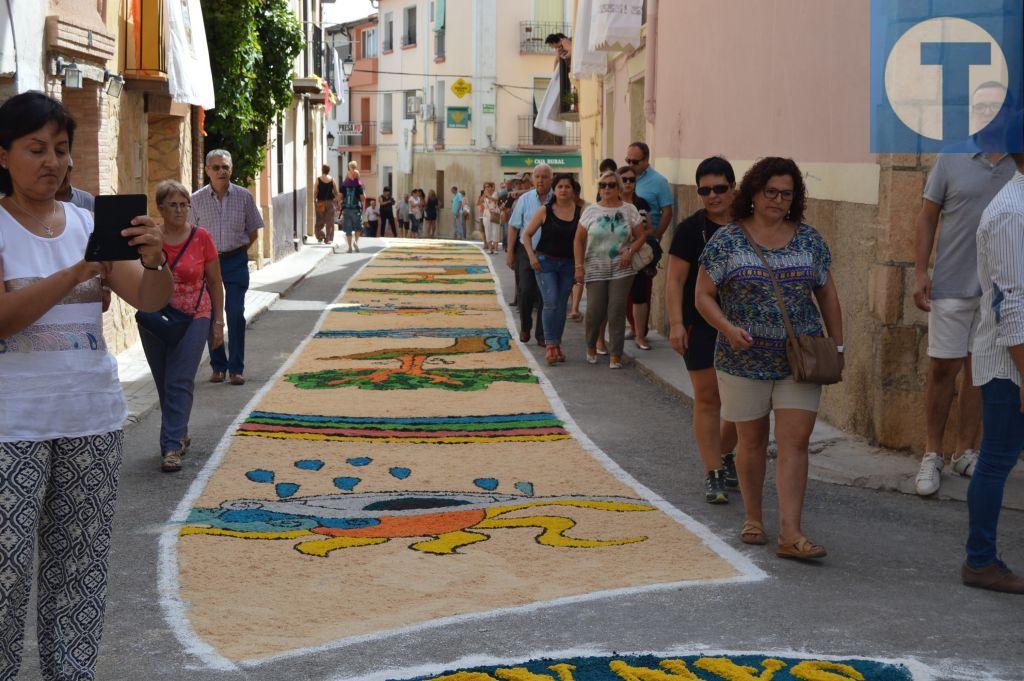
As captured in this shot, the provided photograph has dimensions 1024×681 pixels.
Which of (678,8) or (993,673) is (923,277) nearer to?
(993,673)

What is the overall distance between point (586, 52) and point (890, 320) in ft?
43.6

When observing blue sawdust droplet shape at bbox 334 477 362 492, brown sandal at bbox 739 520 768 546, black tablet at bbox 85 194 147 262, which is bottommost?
blue sawdust droplet shape at bbox 334 477 362 492

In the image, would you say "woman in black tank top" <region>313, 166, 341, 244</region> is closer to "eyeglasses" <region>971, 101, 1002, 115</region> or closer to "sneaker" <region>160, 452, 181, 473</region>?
"sneaker" <region>160, 452, 181, 473</region>

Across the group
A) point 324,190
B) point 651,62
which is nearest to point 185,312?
point 651,62

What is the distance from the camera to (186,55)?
16.4 metres

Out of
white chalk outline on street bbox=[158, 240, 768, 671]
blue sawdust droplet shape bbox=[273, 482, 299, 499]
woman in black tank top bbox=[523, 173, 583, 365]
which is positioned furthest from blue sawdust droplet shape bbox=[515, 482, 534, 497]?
woman in black tank top bbox=[523, 173, 583, 365]

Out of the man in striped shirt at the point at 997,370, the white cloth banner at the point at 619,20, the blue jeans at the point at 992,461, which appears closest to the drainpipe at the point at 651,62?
the white cloth banner at the point at 619,20

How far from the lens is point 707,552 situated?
6.70 m

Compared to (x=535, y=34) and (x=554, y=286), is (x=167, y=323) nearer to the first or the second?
(x=554, y=286)

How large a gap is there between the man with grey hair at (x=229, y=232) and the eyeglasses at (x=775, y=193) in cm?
644

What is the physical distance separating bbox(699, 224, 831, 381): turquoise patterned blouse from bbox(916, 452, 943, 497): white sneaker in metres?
1.82

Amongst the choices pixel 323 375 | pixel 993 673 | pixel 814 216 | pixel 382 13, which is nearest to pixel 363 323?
pixel 323 375

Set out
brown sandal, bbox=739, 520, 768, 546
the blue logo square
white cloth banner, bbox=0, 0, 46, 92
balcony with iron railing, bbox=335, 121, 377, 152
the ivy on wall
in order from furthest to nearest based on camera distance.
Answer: balcony with iron railing, bbox=335, 121, 377, 152 → the ivy on wall → white cloth banner, bbox=0, 0, 46, 92 → the blue logo square → brown sandal, bbox=739, 520, 768, 546

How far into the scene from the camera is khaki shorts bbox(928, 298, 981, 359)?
8.23 m
